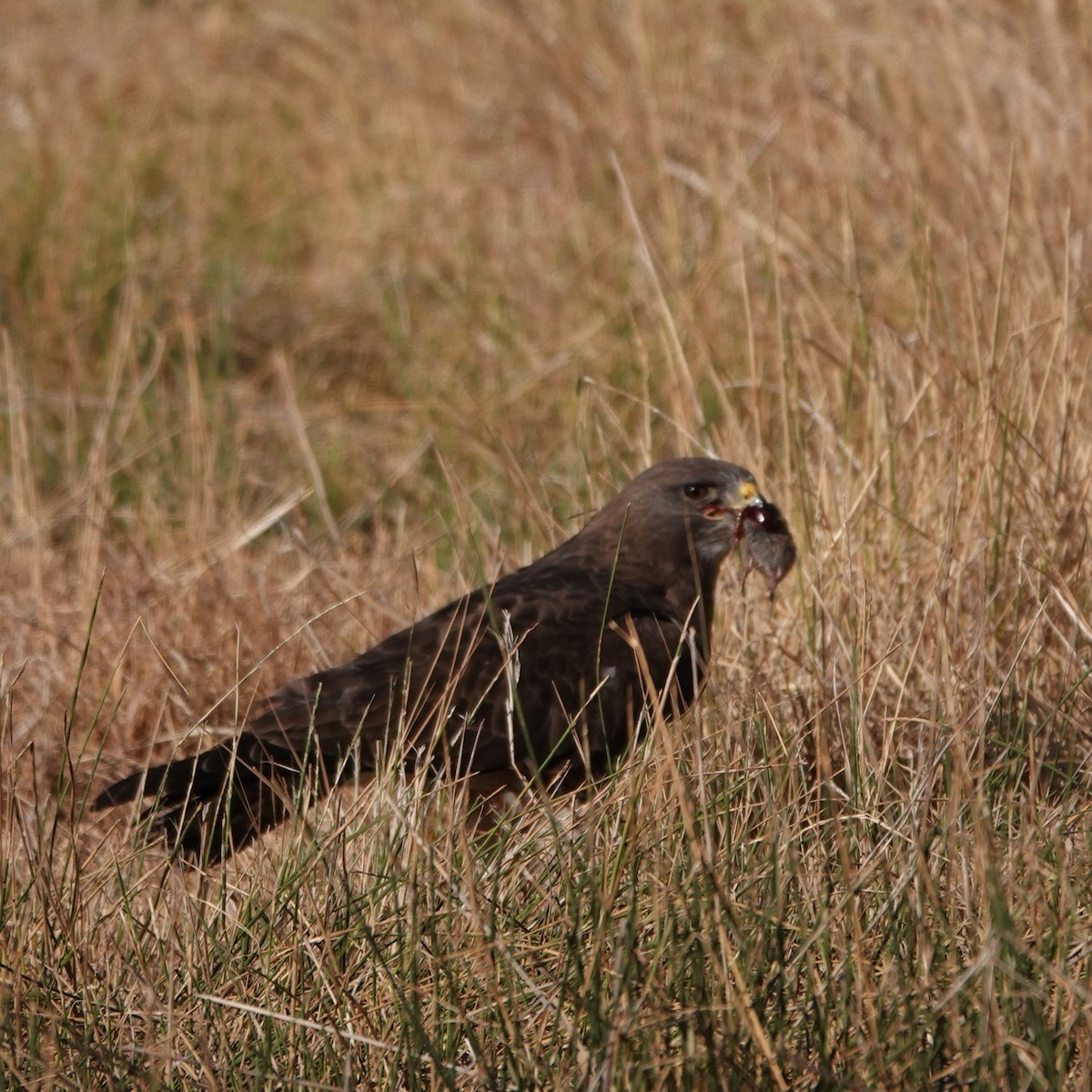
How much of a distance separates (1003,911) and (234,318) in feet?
17.3

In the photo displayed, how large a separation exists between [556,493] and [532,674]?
1415mm

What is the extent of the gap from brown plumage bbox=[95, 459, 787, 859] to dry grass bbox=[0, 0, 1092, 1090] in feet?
0.44

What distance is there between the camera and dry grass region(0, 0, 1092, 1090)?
2.63 metres

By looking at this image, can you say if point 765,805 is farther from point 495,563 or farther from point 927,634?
point 495,563

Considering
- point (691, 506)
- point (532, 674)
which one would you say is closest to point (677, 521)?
point (691, 506)

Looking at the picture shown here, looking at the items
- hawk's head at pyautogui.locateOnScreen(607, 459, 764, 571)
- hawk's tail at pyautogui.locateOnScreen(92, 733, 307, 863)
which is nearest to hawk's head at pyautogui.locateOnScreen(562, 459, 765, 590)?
hawk's head at pyautogui.locateOnScreen(607, 459, 764, 571)

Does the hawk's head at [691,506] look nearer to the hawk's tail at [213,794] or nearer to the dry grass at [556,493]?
the dry grass at [556,493]

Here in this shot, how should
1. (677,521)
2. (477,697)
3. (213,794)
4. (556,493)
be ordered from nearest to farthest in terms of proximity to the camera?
1. (213,794)
2. (477,697)
3. (677,521)
4. (556,493)

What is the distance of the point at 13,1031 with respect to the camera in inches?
101

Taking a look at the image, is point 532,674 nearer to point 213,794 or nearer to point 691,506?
point 691,506

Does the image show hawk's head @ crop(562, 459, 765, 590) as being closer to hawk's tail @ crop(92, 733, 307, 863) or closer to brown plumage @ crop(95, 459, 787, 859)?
brown plumage @ crop(95, 459, 787, 859)

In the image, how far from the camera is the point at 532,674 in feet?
12.8

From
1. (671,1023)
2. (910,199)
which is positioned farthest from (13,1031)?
(910,199)

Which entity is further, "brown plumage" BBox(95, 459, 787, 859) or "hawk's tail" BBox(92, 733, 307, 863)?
"brown plumage" BBox(95, 459, 787, 859)
